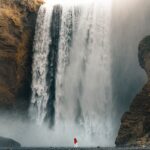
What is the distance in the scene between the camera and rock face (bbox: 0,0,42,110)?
94.5m

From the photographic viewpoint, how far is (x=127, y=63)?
3642 inches

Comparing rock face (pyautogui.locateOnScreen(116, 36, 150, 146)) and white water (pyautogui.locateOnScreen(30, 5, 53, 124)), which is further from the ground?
white water (pyautogui.locateOnScreen(30, 5, 53, 124))

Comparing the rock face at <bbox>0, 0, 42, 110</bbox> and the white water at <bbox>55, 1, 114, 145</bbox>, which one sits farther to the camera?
the rock face at <bbox>0, 0, 42, 110</bbox>

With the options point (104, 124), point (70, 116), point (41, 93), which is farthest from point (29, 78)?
point (104, 124)

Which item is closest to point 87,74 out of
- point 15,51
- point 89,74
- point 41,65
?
point 89,74

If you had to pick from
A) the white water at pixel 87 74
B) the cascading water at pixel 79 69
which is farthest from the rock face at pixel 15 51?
the white water at pixel 87 74

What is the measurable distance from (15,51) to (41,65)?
6190 mm

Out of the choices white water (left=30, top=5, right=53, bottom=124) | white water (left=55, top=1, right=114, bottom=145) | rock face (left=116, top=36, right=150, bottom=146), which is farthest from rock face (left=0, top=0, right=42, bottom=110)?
rock face (left=116, top=36, right=150, bottom=146)

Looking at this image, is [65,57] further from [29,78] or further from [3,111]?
[3,111]

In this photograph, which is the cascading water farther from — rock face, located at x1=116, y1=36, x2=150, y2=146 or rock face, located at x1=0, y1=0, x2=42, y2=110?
rock face, located at x1=116, y1=36, x2=150, y2=146

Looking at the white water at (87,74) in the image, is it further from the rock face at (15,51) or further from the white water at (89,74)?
the rock face at (15,51)

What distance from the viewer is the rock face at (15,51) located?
9450cm

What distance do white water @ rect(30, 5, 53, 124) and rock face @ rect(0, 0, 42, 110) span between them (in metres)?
1.19

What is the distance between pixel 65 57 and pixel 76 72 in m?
4.03
